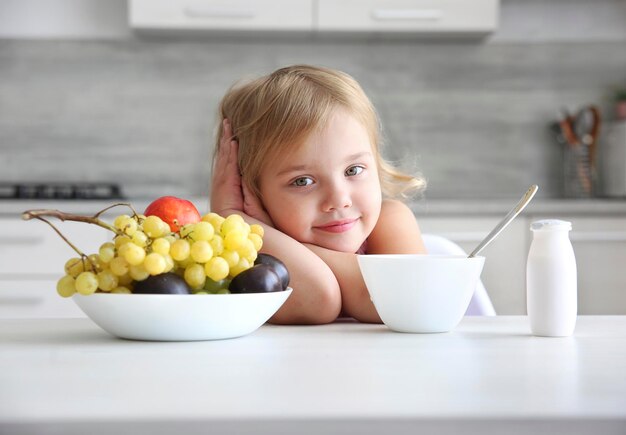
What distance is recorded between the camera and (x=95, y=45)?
11.2ft

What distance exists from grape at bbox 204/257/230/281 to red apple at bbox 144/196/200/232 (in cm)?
12

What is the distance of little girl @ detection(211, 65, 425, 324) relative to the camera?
1298 mm

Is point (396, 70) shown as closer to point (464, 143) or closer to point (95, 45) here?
point (464, 143)

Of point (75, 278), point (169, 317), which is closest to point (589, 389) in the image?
point (169, 317)

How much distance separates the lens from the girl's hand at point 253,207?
4.62 ft

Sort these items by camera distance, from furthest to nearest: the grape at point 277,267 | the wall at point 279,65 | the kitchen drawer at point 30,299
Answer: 1. the wall at point 279,65
2. the kitchen drawer at point 30,299
3. the grape at point 277,267

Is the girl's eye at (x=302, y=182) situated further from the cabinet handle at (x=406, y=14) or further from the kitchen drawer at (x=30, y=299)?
the cabinet handle at (x=406, y=14)

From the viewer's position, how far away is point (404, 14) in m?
3.03

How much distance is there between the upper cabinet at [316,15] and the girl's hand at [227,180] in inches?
65.3

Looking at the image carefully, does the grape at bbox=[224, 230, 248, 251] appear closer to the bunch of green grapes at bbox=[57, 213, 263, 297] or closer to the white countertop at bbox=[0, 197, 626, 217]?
the bunch of green grapes at bbox=[57, 213, 263, 297]

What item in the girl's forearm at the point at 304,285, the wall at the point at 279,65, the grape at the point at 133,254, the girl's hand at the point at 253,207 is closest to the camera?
the grape at the point at 133,254

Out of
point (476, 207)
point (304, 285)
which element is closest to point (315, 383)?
point (304, 285)

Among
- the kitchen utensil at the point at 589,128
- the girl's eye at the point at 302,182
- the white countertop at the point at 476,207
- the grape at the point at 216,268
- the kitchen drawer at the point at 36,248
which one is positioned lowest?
the kitchen drawer at the point at 36,248

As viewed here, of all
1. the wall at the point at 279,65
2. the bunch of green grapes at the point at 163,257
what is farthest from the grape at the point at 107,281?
the wall at the point at 279,65
